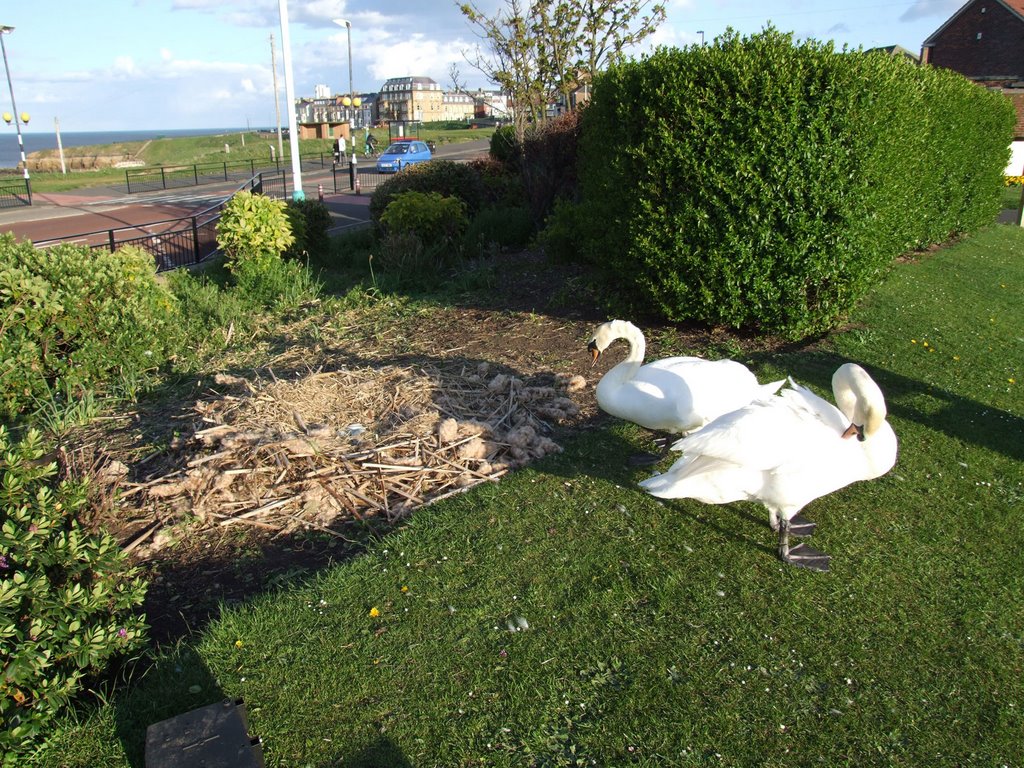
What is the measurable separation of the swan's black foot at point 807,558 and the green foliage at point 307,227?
10.5m

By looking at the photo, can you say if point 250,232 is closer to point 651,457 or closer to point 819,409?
point 651,457

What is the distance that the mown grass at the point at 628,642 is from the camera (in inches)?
121

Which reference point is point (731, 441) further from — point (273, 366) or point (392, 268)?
point (392, 268)

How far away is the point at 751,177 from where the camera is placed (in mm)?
6902

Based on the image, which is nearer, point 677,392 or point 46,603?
point 46,603

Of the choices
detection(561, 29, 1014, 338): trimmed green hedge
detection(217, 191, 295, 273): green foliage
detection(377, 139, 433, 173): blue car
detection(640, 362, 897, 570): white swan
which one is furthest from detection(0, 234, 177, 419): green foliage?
detection(377, 139, 433, 173): blue car

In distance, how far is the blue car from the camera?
3616cm

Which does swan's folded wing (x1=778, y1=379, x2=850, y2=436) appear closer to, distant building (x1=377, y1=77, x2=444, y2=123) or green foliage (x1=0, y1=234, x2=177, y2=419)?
green foliage (x1=0, y1=234, x2=177, y2=419)

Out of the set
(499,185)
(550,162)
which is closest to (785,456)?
(550,162)

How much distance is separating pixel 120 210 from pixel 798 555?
27.1 m

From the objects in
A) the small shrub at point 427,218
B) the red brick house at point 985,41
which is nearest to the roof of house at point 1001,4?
the red brick house at point 985,41

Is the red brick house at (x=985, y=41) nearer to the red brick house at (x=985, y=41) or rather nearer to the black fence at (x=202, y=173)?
the red brick house at (x=985, y=41)

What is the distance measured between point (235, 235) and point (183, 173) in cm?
3092

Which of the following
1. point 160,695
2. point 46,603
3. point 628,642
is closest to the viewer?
point 46,603
